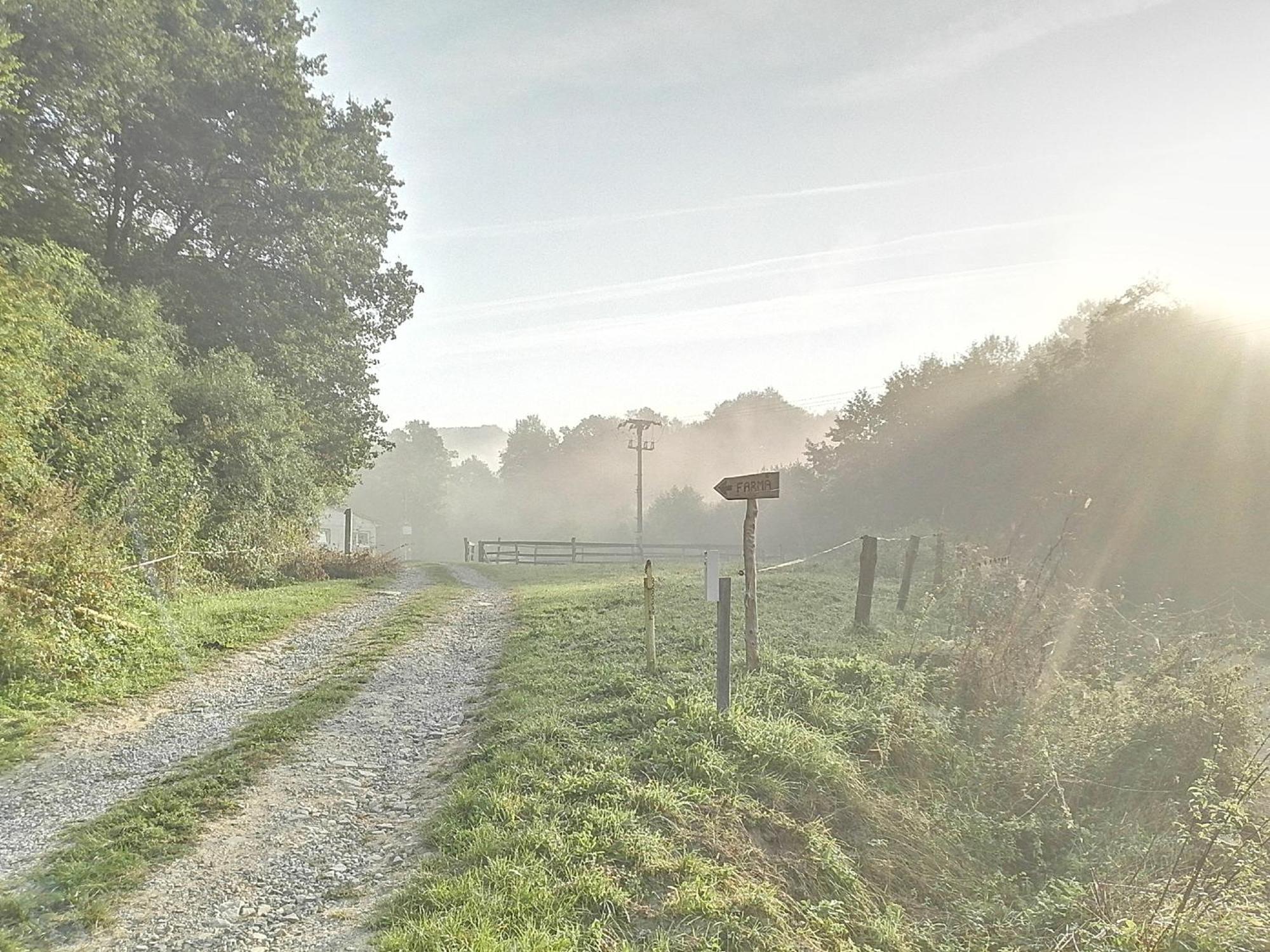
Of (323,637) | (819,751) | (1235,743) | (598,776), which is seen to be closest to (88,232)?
(323,637)

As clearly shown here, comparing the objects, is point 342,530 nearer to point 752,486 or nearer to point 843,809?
point 752,486

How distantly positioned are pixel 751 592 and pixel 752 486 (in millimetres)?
1443

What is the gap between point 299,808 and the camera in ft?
16.1

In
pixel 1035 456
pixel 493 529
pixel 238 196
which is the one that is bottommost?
pixel 493 529

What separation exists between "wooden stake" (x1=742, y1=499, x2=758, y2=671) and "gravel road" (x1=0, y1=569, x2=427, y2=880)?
18.4 ft

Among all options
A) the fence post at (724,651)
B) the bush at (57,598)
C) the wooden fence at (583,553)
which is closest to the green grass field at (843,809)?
the fence post at (724,651)

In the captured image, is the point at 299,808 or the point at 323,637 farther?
the point at 323,637

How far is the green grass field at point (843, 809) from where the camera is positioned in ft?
13.0

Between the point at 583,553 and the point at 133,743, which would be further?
the point at 583,553

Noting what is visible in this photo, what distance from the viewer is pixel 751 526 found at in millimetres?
8070

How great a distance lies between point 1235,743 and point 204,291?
22915 mm

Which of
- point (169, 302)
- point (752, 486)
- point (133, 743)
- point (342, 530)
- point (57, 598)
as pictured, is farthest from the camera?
point (342, 530)

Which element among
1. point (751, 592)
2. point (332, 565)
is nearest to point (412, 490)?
point (332, 565)

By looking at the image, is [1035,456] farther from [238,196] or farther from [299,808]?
[238,196]
